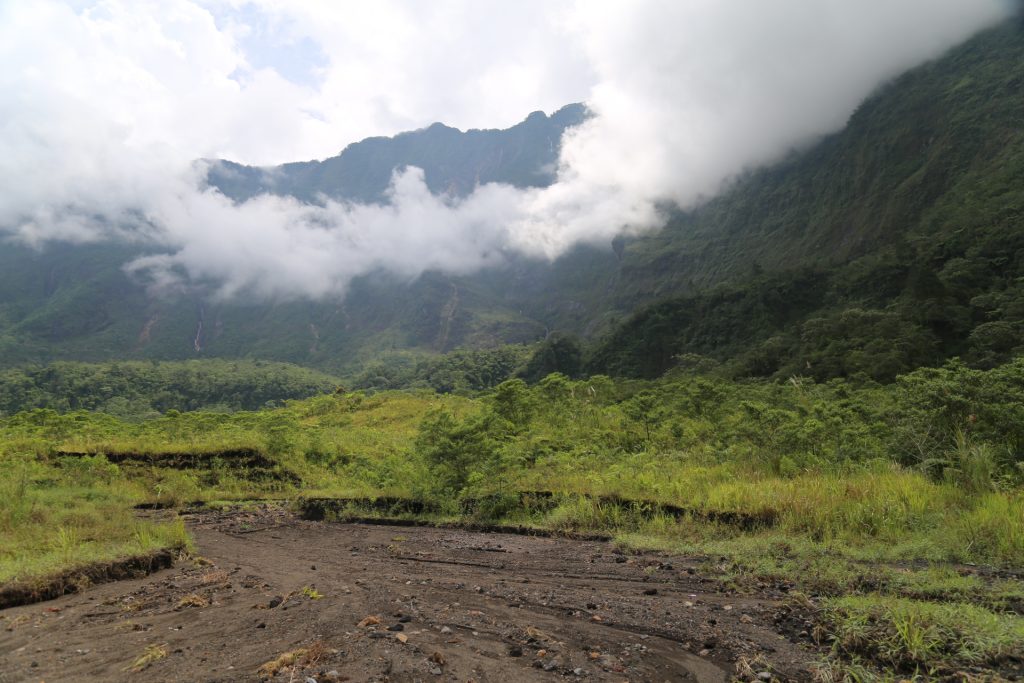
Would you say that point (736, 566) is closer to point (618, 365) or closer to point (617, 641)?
point (617, 641)

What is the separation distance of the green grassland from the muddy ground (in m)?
0.90

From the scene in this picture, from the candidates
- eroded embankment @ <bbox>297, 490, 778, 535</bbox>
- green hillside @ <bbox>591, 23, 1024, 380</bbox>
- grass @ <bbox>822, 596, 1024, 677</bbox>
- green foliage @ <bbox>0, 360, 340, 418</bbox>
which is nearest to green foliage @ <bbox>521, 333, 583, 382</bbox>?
green hillside @ <bbox>591, 23, 1024, 380</bbox>

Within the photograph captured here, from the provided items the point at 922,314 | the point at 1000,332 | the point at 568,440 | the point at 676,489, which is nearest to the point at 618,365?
the point at 922,314

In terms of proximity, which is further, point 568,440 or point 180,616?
point 568,440

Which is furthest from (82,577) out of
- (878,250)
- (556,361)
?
(878,250)

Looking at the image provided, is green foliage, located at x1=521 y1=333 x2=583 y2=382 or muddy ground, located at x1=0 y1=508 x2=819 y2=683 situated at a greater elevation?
green foliage, located at x1=521 y1=333 x2=583 y2=382

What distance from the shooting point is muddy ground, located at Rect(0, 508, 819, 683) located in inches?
179

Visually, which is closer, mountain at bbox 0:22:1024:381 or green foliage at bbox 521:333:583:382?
mountain at bbox 0:22:1024:381

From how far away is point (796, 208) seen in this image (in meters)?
112

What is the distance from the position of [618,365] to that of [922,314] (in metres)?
40.9

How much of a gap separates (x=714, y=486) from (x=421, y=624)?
8.20 m

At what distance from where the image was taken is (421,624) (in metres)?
5.73

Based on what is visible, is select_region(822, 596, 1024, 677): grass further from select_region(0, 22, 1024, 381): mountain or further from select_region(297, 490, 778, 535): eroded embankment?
select_region(0, 22, 1024, 381): mountain

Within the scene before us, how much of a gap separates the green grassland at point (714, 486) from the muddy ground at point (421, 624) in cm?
90
